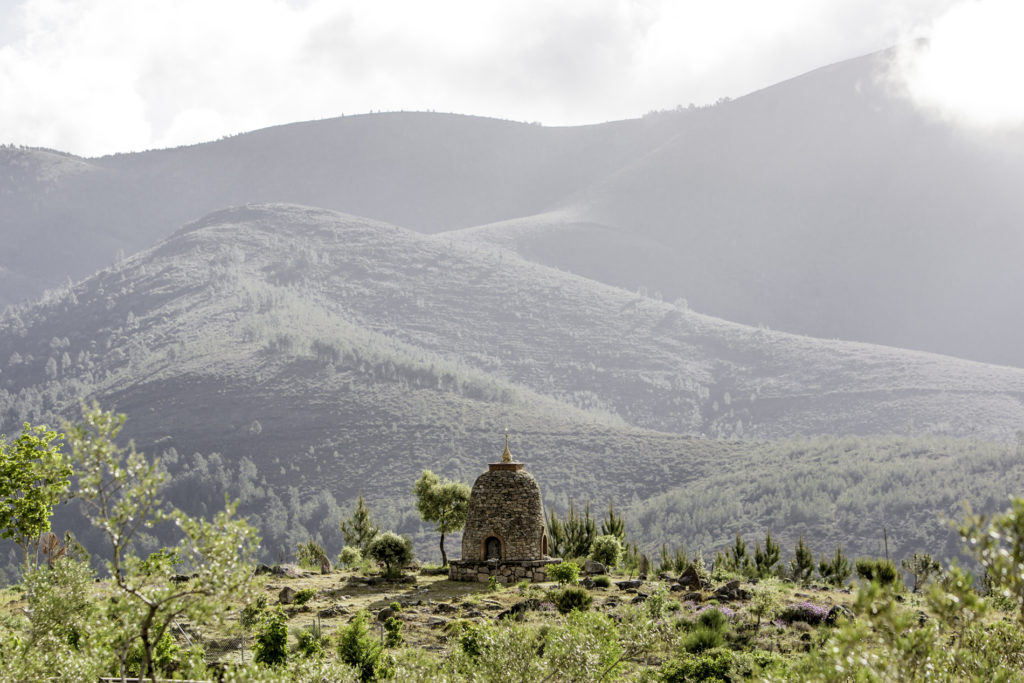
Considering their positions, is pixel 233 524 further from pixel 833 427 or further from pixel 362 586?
pixel 833 427

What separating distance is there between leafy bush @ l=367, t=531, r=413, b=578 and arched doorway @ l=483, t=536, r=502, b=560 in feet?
10.6

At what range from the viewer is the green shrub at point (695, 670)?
20016 mm

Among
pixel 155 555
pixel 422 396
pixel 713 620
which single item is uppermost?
pixel 422 396

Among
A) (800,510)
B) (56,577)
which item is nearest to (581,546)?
(56,577)

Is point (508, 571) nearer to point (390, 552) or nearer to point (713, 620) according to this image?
point (390, 552)

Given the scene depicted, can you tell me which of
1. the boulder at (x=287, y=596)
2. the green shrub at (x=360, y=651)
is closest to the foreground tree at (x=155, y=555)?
the green shrub at (x=360, y=651)

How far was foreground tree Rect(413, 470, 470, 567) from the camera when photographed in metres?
43.0

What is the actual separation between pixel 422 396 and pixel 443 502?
324 ft

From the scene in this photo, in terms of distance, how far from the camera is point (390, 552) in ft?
122

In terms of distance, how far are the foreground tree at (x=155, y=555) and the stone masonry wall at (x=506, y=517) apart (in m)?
27.2

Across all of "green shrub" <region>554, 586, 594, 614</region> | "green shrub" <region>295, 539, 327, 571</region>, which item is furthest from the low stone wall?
"green shrub" <region>295, 539, 327, 571</region>

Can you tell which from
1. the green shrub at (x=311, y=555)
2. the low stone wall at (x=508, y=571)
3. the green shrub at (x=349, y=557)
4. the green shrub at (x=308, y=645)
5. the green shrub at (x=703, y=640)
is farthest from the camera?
the green shrub at (x=311, y=555)

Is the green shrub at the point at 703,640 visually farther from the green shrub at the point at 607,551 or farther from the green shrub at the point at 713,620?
the green shrub at the point at 607,551

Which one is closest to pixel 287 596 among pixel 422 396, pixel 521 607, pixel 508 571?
pixel 521 607
